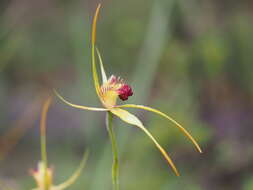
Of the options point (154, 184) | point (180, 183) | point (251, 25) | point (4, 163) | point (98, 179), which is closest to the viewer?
point (98, 179)

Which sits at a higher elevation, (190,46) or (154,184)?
(190,46)

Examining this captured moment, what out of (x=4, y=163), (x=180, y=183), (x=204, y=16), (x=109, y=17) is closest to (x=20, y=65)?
(x=109, y=17)

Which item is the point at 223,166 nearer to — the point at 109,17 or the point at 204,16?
the point at 204,16

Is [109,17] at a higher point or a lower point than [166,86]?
higher

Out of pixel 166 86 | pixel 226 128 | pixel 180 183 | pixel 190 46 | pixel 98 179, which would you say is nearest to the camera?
pixel 98 179

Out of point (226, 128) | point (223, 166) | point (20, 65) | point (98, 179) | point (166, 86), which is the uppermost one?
point (20, 65)

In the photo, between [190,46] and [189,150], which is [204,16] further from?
[189,150]

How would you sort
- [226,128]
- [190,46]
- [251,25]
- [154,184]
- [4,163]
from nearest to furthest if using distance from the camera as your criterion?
[154,184] → [190,46] → [226,128] → [251,25] → [4,163]

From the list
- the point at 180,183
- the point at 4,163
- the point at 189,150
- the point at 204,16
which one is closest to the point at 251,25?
the point at 204,16

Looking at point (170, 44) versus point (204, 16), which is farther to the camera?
point (204, 16)
